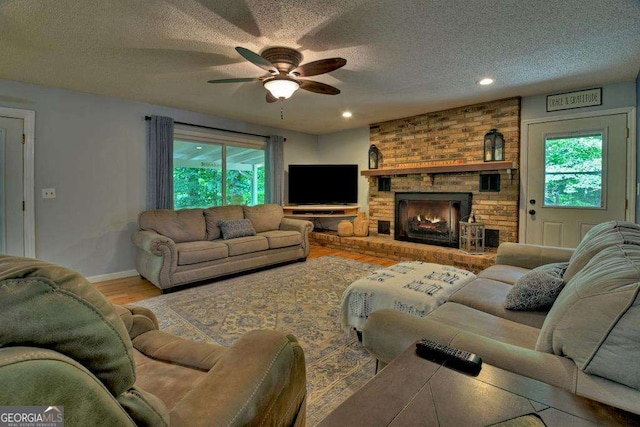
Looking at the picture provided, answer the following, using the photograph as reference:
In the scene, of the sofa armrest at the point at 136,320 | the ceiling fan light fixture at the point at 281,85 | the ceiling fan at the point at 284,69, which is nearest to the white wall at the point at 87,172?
the ceiling fan at the point at 284,69

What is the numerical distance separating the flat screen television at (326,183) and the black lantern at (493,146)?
7.90ft

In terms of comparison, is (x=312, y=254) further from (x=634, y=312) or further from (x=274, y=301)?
(x=634, y=312)

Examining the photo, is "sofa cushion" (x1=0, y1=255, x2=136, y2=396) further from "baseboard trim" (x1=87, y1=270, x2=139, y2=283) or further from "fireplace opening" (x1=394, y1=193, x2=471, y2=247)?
"fireplace opening" (x1=394, y1=193, x2=471, y2=247)

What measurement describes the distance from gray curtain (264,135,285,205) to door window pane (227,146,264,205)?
0.15m

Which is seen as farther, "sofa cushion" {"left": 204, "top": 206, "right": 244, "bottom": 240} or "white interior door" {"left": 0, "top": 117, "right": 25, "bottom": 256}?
"sofa cushion" {"left": 204, "top": 206, "right": 244, "bottom": 240}

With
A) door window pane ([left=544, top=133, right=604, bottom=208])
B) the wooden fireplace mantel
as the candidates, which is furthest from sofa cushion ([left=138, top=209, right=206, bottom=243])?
door window pane ([left=544, top=133, right=604, bottom=208])

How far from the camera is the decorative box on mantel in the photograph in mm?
4348

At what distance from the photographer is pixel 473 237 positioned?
14.4ft

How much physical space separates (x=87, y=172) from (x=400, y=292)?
4.11 m

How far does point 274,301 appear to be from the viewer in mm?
3162

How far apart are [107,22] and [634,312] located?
325cm

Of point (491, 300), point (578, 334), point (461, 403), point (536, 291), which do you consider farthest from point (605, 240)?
point (461, 403)

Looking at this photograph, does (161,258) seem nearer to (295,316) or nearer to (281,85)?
(295,316)

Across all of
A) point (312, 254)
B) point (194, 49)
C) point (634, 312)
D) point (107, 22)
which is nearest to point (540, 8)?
point (634, 312)
